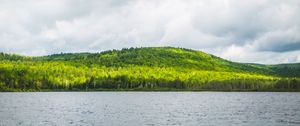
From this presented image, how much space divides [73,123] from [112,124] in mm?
7501

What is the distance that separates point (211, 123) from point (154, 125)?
38.0 feet

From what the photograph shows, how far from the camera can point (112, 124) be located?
79.2 metres

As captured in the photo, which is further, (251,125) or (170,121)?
(170,121)

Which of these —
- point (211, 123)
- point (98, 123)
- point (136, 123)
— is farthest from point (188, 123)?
point (98, 123)

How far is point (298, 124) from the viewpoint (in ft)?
261

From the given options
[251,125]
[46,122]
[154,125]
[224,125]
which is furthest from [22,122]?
[251,125]

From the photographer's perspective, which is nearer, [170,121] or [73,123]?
[73,123]

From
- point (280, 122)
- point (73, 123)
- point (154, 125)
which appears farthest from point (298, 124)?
point (73, 123)

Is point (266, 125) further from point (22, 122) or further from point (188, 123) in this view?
point (22, 122)

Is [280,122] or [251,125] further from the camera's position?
[280,122]

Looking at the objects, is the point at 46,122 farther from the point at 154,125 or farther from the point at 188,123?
the point at 188,123

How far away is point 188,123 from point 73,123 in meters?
22.1

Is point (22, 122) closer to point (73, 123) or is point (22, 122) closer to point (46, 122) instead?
point (46, 122)

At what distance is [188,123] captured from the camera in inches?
3221
